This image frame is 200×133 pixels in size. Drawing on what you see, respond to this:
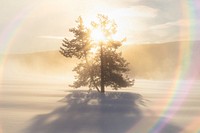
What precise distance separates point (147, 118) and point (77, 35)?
24133mm

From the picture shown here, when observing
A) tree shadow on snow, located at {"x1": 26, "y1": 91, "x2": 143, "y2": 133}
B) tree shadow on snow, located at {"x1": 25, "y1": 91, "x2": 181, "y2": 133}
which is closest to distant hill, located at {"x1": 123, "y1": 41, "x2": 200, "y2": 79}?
tree shadow on snow, located at {"x1": 26, "y1": 91, "x2": 143, "y2": 133}

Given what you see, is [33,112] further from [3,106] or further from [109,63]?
[109,63]

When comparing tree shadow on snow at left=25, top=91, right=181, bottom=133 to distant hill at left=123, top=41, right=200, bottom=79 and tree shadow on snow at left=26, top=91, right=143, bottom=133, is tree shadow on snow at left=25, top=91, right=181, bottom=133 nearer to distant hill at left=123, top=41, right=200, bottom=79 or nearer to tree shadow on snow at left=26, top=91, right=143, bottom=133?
tree shadow on snow at left=26, top=91, right=143, bottom=133

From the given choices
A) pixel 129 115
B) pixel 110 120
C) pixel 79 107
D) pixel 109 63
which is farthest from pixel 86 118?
pixel 109 63

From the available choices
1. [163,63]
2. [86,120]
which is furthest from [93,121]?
[163,63]

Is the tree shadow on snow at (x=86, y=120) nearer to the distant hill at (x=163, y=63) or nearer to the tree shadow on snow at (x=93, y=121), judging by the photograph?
the tree shadow on snow at (x=93, y=121)

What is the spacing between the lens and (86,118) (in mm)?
25125

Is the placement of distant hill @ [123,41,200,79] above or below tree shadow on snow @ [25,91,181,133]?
above

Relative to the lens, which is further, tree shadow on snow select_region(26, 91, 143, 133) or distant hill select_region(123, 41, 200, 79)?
distant hill select_region(123, 41, 200, 79)

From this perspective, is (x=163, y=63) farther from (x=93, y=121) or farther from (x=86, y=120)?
(x=93, y=121)

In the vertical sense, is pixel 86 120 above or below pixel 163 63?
below

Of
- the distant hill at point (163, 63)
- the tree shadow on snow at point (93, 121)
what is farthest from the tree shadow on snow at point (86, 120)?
the distant hill at point (163, 63)

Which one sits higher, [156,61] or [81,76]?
[156,61]

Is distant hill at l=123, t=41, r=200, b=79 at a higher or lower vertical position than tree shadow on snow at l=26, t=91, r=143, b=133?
higher
